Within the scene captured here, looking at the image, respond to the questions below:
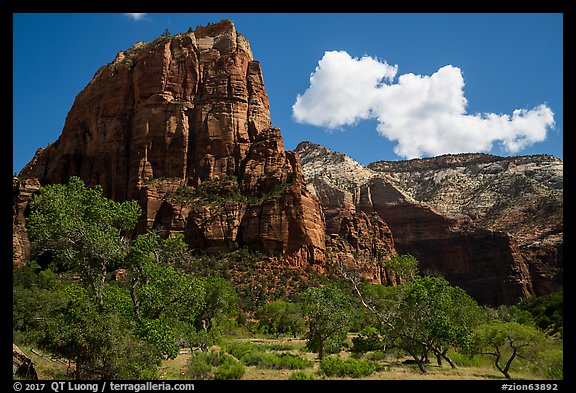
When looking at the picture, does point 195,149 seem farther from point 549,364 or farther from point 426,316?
point 549,364

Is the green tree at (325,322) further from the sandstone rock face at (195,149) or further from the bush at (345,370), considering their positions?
the sandstone rock face at (195,149)

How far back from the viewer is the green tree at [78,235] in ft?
46.5

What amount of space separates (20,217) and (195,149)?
30.7 metres

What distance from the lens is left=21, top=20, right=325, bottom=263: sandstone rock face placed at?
243ft

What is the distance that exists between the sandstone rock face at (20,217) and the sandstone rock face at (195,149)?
45.3 ft

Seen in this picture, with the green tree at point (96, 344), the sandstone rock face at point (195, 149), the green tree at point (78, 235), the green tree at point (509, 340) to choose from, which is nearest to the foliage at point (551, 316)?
the green tree at point (509, 340)

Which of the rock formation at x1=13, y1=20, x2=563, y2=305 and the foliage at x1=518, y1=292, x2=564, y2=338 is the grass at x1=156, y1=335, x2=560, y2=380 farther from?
the rock formation at x1=13, y1=20, x2=563, y2=305

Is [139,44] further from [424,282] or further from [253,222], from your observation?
[424,282]

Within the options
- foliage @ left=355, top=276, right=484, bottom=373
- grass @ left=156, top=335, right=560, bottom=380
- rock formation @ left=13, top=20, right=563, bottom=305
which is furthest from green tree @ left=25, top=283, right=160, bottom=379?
rock formation @ left=13, top=20, right=563, bottom=305

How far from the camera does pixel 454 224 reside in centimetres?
12138

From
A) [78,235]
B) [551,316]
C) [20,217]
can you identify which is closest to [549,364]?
[78,235]

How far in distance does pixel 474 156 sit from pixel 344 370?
168m

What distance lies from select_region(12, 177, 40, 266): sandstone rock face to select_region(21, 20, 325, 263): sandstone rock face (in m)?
13.8

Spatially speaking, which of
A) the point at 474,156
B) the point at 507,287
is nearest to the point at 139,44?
the point at 507,287
